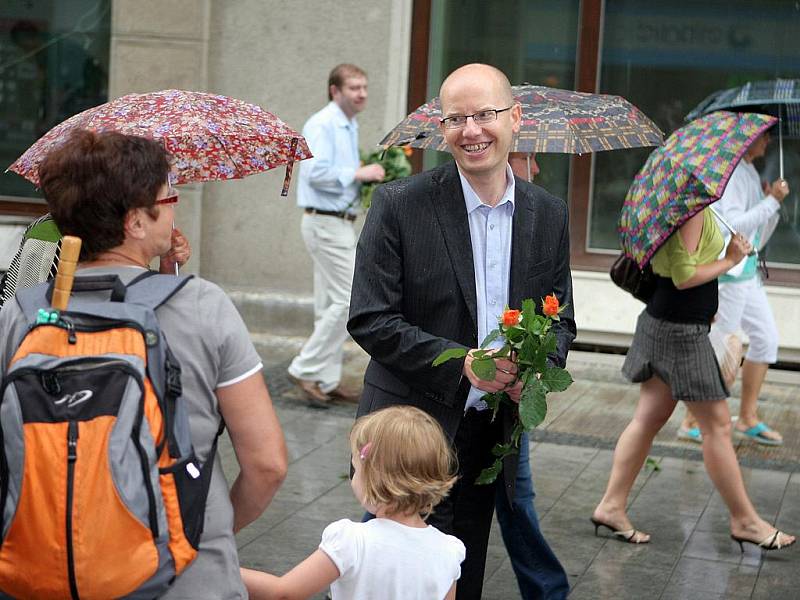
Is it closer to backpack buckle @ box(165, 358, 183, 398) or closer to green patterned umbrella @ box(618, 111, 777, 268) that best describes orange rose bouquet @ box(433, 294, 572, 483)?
backpack buckle @ box(165, 358, 183, 398)

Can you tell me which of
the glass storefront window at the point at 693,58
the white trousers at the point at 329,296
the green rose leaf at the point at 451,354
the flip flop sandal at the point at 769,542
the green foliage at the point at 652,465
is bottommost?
the green foliage at the point at 652,465

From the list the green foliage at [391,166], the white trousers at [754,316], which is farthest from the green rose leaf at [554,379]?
the green foliage at [391,166]

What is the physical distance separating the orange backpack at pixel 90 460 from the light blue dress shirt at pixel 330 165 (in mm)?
5983

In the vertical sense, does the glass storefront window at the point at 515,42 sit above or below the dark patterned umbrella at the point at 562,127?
above

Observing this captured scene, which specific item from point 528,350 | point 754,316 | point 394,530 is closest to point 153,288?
point 394,530

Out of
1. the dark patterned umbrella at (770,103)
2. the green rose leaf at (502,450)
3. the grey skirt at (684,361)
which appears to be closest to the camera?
the green rose leaf at (502,450)

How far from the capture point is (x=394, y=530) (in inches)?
121

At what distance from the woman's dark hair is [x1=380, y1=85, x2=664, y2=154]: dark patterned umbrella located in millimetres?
2118

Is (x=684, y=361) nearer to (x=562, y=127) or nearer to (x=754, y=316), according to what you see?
(x=562, y=127)

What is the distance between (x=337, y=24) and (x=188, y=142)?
643 centimetres

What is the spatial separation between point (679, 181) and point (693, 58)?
504cm

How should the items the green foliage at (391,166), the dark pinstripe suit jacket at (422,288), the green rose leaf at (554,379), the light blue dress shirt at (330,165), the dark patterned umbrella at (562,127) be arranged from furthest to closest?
the green foliage at (391,166)
the light blue dress shirt at (330,165)
the dark patterned umbrella at (562,127)
the dark pinstripe suit jacket at (422,288)
the green rose leaf at (554,379)

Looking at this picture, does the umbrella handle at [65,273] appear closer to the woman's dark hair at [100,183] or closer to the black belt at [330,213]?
the woman's dark hair at [100,183]

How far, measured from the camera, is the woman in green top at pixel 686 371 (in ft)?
18.4
